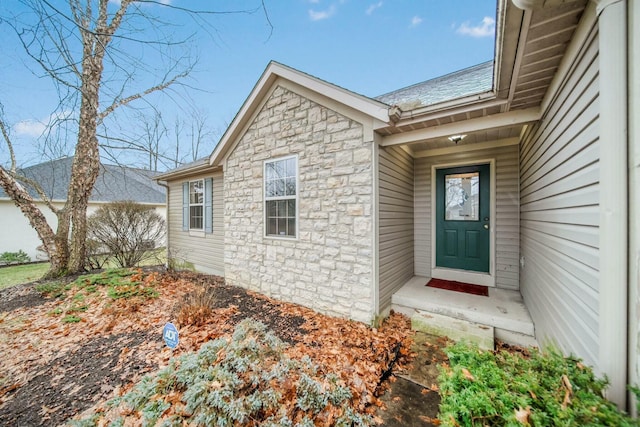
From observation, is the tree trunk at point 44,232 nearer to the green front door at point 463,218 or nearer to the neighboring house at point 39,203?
the neighboring house at point 39,203

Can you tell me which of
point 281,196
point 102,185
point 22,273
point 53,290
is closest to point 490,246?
point 281,196

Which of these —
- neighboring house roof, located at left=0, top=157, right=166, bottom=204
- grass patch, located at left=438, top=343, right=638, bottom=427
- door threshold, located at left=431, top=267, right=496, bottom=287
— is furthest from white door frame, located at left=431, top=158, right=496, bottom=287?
neighboring house roof, located at left=0, top=157, right=166, bottom=204

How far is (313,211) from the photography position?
13.6 feet

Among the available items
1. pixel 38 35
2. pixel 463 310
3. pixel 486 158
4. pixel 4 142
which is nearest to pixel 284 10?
pixel 38 35

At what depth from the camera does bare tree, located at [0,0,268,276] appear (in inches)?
109

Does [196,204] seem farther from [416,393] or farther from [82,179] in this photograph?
[416,393]

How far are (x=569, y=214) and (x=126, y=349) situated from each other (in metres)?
4.99

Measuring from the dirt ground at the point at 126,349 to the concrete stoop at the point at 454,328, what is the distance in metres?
0.18

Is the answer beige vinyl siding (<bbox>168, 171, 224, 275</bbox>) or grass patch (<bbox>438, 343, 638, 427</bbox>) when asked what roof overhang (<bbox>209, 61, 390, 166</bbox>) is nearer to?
beige vinyl siding (<bbox>168, 171, 224, 275</bbox>)

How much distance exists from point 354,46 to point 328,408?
8.57 metres

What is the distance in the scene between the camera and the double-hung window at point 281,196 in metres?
4.45

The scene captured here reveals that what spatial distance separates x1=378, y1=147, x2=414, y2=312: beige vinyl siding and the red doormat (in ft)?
1.65

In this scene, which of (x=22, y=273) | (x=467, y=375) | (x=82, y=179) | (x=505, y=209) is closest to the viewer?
(x=467, y=375)

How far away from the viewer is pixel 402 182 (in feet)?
14.8
